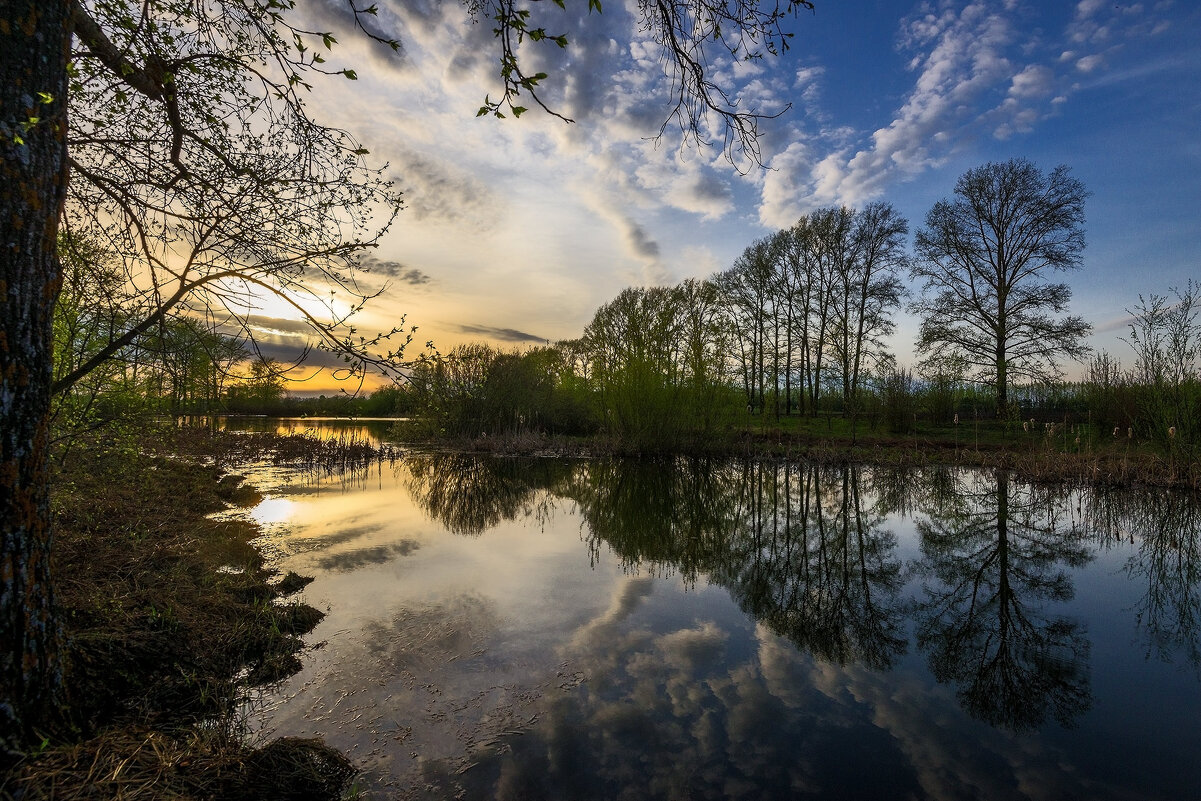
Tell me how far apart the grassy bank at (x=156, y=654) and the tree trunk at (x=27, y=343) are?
11.7 inches

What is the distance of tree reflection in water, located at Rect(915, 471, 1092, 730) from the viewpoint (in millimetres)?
3633

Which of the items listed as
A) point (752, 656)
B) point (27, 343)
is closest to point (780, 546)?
point (752, 656)

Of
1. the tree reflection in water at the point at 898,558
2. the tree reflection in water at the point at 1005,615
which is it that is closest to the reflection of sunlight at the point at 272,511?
the tree reflection in water at the point at 898,558

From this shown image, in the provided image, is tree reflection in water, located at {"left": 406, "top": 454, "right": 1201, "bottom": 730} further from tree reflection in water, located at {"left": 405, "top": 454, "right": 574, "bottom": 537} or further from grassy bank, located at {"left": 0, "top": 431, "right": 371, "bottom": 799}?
grassy bank, located at {"left": 0, "top": 431, "right": 371, "bottom": 799}

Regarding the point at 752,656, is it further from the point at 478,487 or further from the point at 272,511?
the point at 478,487

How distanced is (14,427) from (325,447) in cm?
1897

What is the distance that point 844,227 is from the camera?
24.6 m

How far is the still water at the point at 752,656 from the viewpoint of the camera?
2.83 metres

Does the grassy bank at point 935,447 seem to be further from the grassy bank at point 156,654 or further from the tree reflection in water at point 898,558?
the grassy bank at point 156,654

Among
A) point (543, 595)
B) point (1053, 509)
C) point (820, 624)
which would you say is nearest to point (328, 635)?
point (543, 595)

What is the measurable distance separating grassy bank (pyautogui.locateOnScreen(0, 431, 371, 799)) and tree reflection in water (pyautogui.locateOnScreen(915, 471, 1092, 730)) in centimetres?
445

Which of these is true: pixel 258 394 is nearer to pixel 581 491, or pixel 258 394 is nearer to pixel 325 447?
pixel 581 491

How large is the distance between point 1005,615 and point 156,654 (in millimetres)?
7268

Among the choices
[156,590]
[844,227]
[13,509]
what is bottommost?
[156,590]
